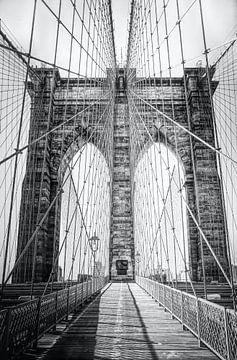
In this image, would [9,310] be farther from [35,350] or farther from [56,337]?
[56,337]

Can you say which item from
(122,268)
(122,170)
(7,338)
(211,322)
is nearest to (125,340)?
(211,322)

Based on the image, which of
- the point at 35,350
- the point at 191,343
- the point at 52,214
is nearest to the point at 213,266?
the point at 52,214

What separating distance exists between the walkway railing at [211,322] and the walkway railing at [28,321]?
48.4 inches

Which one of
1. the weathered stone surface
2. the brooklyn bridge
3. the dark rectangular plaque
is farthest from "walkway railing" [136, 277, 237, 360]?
the dark rectangular plaque

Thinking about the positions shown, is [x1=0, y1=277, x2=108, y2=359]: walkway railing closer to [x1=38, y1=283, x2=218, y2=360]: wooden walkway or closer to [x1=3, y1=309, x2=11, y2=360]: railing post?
[x1=3, y1=309, x2=11, y2=360]: railing post

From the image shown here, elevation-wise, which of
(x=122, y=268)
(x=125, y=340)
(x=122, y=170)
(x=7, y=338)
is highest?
(x=122, y=170)

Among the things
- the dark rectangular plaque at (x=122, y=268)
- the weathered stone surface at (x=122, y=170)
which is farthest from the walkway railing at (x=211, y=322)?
the dark rectangular plaque at (x=122, y=268)

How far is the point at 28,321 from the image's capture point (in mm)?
2012

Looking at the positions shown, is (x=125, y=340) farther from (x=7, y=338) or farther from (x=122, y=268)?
(x=122, y=268)

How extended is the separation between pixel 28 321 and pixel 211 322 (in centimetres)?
125

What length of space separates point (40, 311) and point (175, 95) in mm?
12812

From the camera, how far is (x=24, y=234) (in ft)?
35.8

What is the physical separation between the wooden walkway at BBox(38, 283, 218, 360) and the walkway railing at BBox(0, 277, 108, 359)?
0.54ft

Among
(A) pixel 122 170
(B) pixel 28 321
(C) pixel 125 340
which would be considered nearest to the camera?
(B) pixel 28 321
